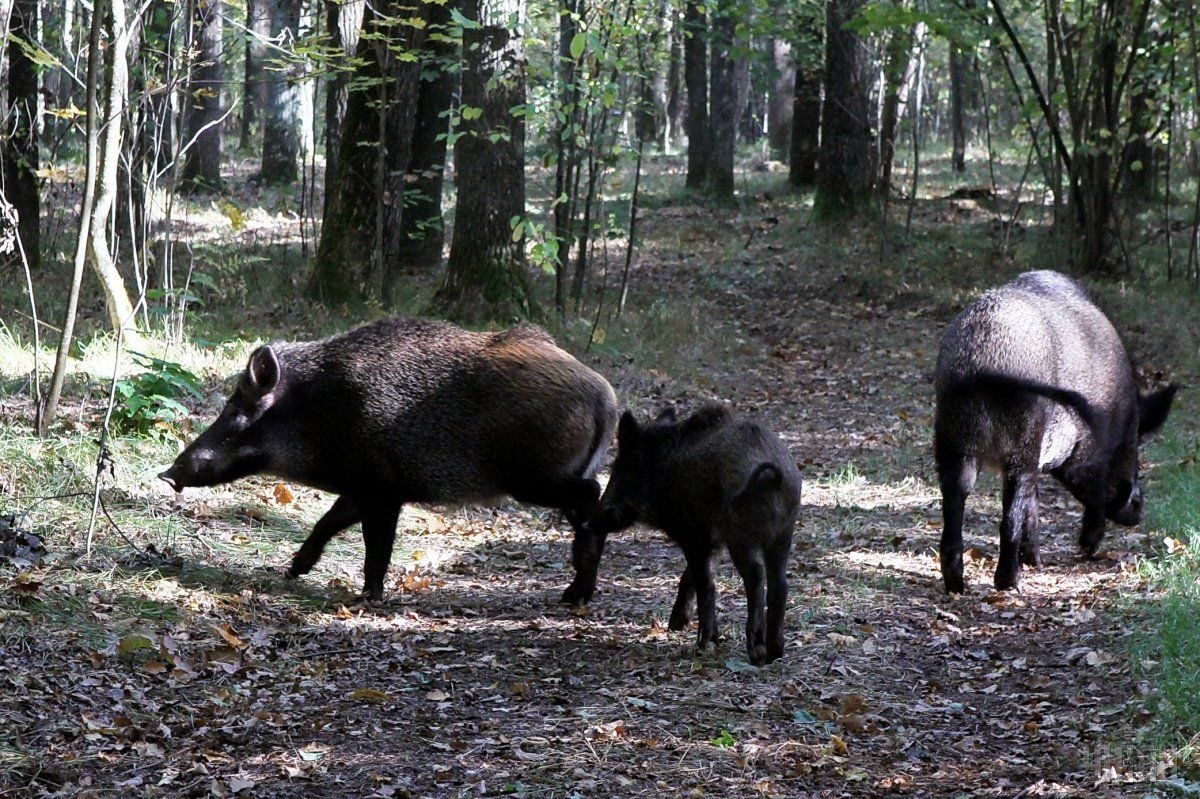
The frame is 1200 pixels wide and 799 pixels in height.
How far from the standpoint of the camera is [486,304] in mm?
13344

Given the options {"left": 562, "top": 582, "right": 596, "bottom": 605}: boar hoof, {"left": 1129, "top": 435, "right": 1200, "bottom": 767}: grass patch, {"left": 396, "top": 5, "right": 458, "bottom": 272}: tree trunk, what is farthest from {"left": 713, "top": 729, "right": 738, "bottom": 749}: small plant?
{"left": 396, "top": 5, "right": 458, "bottom": 272}: tree trunk

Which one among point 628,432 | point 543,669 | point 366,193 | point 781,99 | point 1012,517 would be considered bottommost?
point 543,669

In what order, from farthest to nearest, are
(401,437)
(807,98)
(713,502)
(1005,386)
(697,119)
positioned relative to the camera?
(697,119)
(807,98)
(401,437)
(1005,386)
(713,502)

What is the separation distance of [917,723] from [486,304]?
27.9 ft

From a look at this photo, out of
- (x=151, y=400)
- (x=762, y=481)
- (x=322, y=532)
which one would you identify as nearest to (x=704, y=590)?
(x=762, y=481)

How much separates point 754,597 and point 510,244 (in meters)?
7.96

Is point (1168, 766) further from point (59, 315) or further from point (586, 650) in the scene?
point (59, 315)

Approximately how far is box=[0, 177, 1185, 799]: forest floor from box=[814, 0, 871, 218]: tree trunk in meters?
11.1

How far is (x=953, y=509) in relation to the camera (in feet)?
24.1

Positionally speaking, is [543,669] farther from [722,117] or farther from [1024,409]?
[722,117]

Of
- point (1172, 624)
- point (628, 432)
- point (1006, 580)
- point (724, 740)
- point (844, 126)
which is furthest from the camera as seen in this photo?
point (844, 126)

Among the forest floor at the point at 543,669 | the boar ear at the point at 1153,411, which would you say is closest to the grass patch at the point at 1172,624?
the forest floor at the point at 543,669

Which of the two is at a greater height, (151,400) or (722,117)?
(722,117)

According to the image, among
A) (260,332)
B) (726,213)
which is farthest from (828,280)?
(260,332)
